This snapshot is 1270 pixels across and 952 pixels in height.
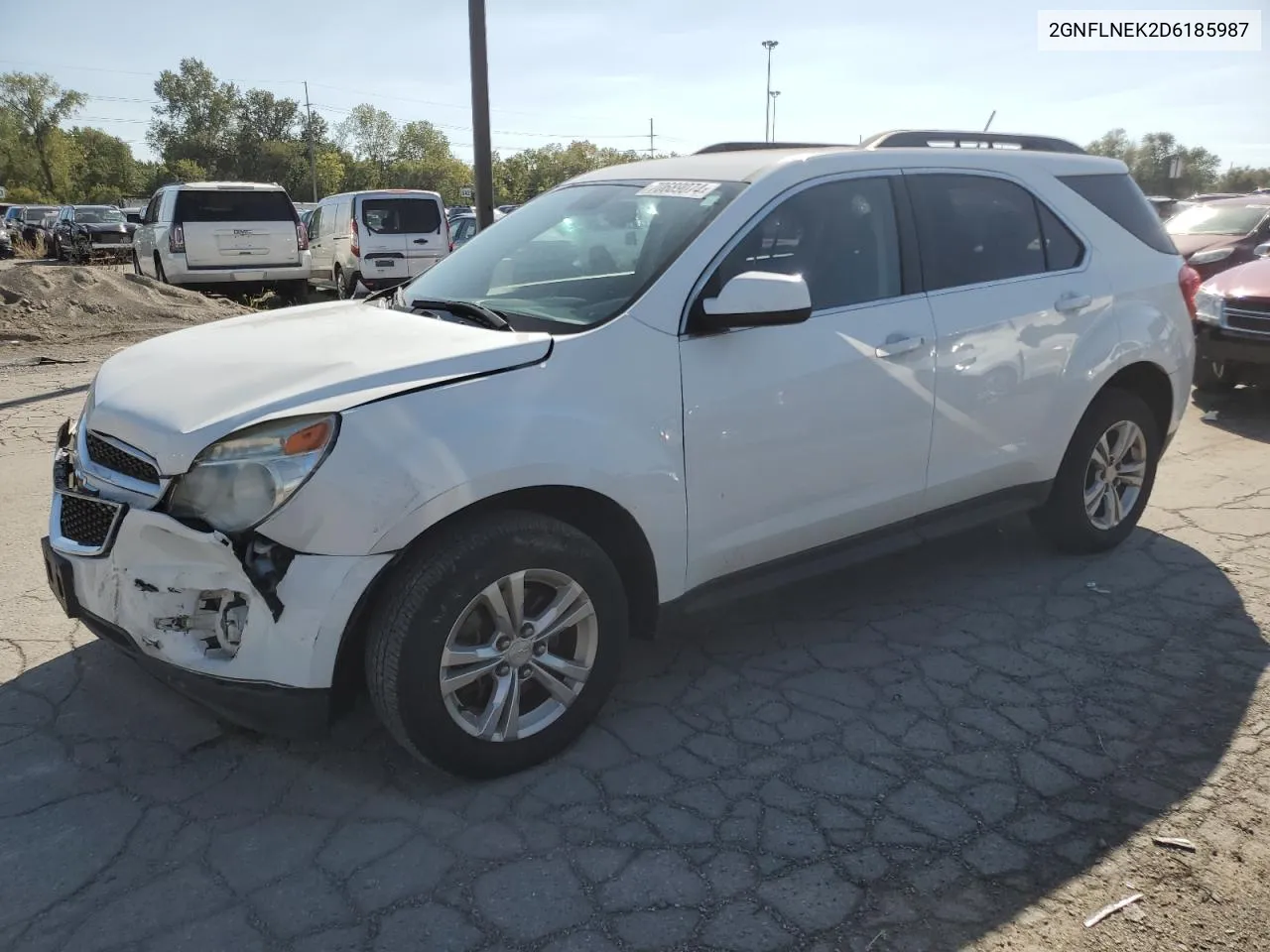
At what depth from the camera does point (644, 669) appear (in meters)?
3.66

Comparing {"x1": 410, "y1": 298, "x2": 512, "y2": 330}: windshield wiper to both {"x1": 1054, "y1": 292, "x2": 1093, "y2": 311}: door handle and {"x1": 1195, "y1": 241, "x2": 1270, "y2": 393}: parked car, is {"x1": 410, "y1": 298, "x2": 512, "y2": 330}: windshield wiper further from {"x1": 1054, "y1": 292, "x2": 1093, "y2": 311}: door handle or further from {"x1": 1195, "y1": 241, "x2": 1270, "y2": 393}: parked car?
{"x1": 1195, "y1": 241, "x2": 1270, "y2": 393}: parked car

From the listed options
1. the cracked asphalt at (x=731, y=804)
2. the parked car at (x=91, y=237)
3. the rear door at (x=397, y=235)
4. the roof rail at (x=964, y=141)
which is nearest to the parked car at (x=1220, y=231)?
the roof rail at (x=964, y=141)

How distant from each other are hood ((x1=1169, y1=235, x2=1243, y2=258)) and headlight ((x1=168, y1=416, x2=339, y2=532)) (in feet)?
39.6

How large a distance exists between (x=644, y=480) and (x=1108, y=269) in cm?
265

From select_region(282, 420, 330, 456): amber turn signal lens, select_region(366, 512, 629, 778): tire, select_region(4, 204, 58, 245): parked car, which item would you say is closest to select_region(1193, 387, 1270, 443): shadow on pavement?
select_region(366, 512, 629, 778): tire

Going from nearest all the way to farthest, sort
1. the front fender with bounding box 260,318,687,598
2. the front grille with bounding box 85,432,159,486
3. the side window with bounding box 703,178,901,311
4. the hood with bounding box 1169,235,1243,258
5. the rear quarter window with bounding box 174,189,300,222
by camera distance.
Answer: the front fender with bounding box 260,318,687,598 < the front grille with bounding box 85,432,159,486 < the side window with bounding box 703,178,901,311 < the hood with bounding box 1169,235,1243,258 < the rear quarter window with bounding box 174,189,300,222

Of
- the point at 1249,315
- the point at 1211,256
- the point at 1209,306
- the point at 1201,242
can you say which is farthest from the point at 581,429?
the point at 1201,242

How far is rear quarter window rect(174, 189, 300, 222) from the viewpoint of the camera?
46.5 feet

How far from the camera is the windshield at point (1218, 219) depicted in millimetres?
12328

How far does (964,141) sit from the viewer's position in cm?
428

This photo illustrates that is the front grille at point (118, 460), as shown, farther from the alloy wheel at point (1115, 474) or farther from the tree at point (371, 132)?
the tree at point (371, 132)

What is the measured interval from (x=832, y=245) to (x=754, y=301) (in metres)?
0.69

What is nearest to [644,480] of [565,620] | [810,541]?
[565,620]

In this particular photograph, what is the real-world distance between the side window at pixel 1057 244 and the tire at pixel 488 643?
252 cm
